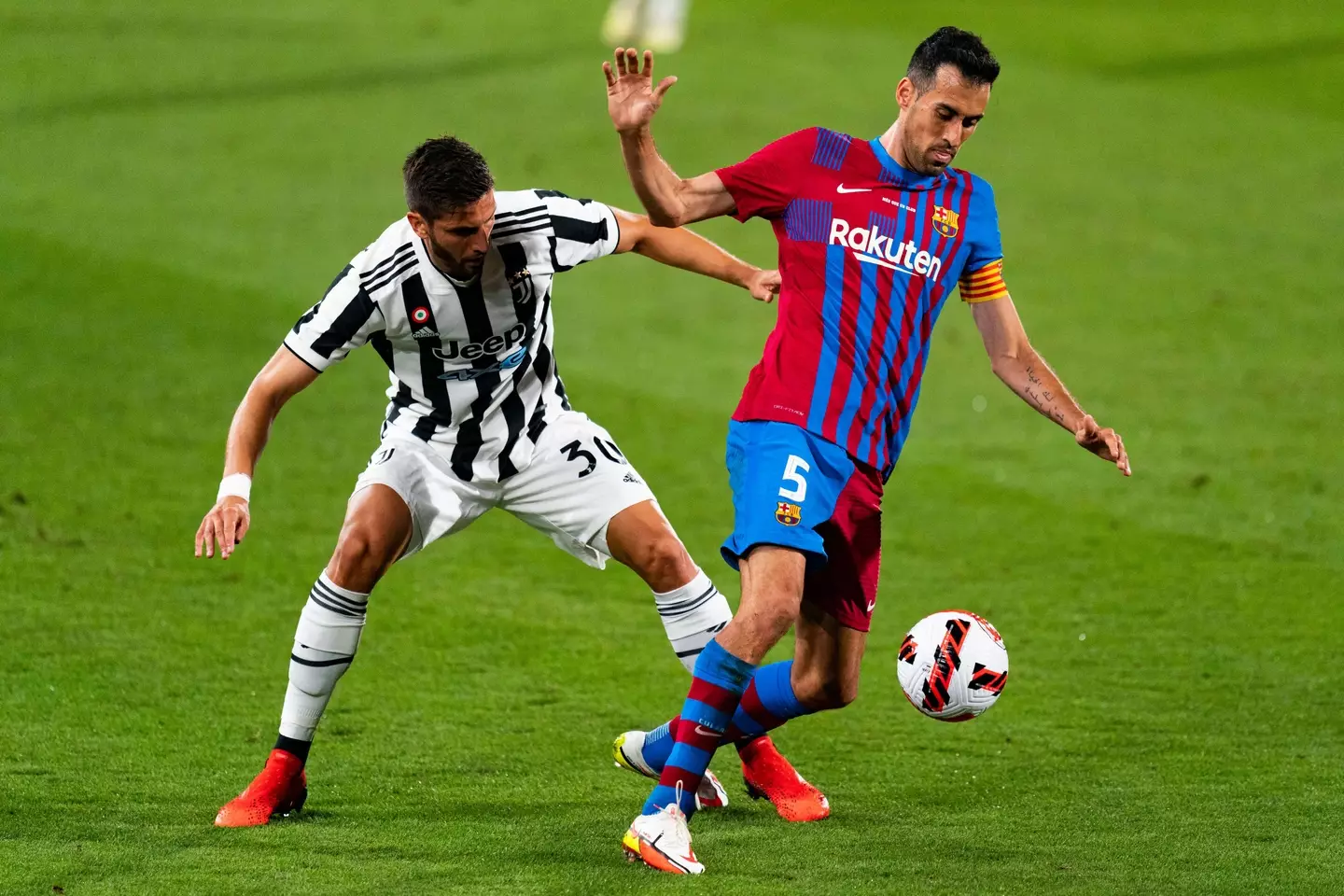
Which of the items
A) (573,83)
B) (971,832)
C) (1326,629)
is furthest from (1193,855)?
(573,83)

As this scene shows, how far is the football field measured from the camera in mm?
5250

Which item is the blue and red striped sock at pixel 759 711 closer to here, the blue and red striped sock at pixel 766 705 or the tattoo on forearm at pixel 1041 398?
the blue and red striped sock at pixel 766 705

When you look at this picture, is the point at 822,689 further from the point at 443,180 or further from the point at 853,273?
the point at 443,180

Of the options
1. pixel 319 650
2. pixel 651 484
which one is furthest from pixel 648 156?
pixel 651 484

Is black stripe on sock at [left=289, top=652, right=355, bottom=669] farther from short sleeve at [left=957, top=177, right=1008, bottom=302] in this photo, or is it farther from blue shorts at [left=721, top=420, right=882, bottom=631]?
short sleeve at [left=957, top=177, right=1008, bottom=302]

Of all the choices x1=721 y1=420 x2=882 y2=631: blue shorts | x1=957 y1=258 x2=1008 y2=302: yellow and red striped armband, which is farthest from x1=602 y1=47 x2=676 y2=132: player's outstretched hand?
x1=957 y1=258 x2=1008 y2=302: yellow and red striped armband

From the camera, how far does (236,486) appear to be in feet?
16.1

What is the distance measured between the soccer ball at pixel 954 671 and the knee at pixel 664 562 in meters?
0.74

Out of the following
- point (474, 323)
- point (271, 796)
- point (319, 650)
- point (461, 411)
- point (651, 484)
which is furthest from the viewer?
point (651, 484)

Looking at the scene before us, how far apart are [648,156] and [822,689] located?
1.67m

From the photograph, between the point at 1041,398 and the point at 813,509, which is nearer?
the point at 813,509

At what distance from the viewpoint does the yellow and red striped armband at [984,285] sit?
5391 mm

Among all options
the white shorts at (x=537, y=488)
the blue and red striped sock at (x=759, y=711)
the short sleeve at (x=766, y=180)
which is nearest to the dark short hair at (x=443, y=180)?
the short sleeve at (x=766, y=180)

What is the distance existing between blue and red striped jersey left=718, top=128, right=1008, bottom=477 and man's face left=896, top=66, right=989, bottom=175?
10cm
